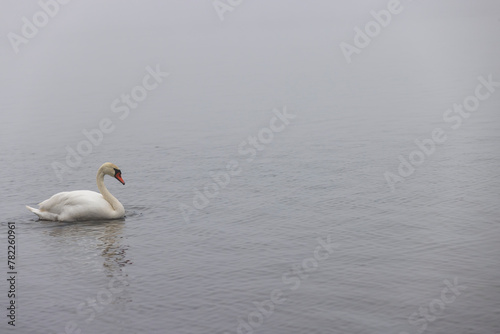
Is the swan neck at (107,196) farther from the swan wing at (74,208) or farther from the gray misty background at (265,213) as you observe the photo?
the gray misty background at (265,213)

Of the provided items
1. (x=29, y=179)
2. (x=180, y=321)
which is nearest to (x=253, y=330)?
(x=180, y=321)

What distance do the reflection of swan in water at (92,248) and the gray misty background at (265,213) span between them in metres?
0.08

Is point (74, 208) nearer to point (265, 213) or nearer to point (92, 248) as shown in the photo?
point (92, 248)

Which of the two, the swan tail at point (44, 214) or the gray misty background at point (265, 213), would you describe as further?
the swan tail at point (44, 214)

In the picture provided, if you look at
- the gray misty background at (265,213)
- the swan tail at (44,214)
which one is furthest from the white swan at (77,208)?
the gray misty background at (265,213)

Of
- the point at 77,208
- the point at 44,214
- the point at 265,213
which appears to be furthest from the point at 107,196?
the point at 265,213

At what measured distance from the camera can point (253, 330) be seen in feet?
54.2

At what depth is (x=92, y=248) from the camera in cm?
2225

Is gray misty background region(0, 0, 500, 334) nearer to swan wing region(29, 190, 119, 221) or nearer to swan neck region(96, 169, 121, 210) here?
swan wing region(29, 190, 119, 221)

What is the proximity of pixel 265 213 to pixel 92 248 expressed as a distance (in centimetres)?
549

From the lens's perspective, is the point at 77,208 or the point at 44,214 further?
the point at 44,214

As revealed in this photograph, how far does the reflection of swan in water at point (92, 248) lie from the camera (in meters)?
20.4

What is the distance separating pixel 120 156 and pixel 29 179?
5181mm

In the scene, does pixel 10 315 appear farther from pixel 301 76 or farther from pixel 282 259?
pixel 301 76
